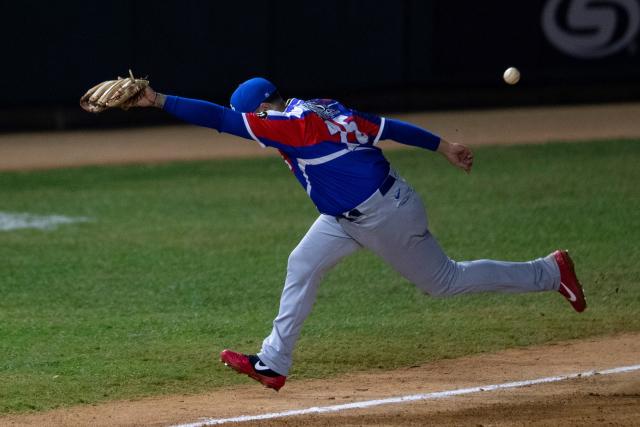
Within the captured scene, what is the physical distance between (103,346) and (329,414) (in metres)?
2.04

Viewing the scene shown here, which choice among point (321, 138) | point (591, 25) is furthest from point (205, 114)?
point (591, 25)

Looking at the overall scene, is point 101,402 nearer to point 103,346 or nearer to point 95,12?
point 103,346

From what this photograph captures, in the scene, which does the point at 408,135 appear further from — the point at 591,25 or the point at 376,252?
the point at 591,25

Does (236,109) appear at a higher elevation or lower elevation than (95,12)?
higher

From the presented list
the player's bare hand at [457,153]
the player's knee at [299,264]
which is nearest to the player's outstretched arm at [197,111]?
the player's knee at [299,264]

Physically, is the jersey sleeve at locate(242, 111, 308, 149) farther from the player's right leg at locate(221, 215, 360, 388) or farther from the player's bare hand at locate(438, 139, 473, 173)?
the player's bare hand at locate(438, 139, 473, 173)

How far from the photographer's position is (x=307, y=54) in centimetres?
1838

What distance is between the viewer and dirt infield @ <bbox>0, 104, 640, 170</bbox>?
53.3 ft

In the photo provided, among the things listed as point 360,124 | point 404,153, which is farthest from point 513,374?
point 404,153

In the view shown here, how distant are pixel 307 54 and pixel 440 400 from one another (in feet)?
39.9

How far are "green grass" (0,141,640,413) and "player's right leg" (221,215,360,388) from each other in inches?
22.9

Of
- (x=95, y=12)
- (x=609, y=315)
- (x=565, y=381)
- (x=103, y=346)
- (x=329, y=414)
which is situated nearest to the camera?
(x=329, y=414)

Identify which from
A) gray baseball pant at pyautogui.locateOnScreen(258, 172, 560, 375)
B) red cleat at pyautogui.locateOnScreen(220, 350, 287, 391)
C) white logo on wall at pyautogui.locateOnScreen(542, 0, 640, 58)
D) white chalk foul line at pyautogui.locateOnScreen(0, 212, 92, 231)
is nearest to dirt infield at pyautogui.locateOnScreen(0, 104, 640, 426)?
red cleat at pyautogui.locateOnScreen(220, 350, 287, 391)

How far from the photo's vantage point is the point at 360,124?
6551 millimetres
